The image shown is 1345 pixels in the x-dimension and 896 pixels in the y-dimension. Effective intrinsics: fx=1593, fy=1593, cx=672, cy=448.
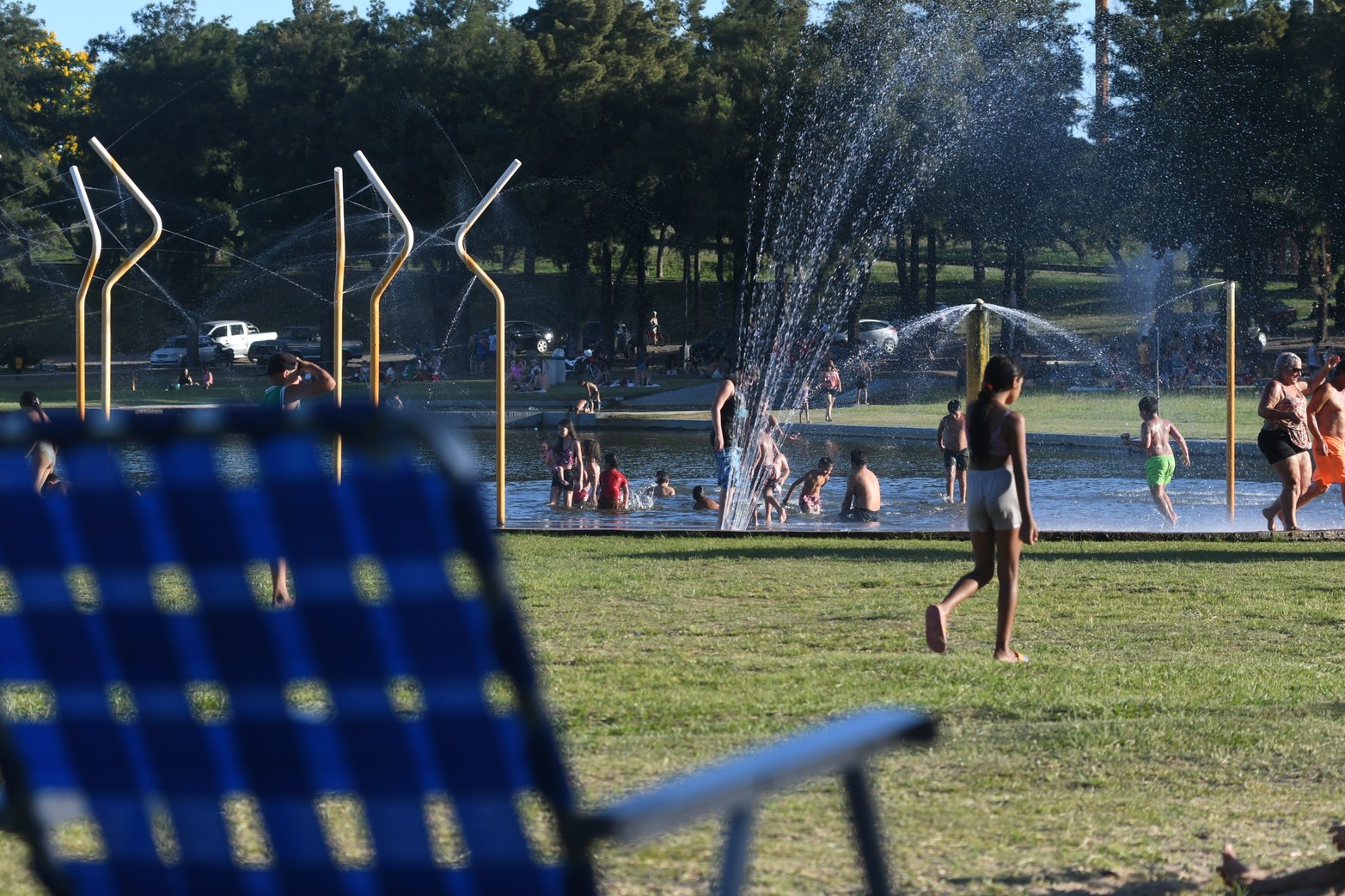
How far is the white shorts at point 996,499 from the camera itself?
7309 millimetres

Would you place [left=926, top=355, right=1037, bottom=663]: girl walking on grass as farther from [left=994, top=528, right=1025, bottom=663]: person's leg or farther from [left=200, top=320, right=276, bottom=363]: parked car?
[left=200, top=320, right=276, bottom=363]: parked car

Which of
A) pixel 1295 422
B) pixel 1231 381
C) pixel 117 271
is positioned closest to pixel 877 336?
pixel 1231 381

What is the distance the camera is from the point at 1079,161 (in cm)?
4534

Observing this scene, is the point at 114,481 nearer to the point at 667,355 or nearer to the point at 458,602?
the point at 458,602

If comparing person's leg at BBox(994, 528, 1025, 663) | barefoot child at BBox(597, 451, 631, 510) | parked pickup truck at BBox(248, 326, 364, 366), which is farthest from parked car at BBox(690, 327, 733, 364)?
person's leg at BBox(994, 528, 1025, 663)

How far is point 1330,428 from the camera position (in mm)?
13891

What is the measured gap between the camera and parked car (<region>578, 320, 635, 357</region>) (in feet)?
178

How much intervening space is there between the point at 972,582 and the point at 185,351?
49993mm

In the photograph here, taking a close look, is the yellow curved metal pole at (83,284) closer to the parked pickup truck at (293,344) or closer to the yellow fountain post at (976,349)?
the yellow fountain post at (976,349)

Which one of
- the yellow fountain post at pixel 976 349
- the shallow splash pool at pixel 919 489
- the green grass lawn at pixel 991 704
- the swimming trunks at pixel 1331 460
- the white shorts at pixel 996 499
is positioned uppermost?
the yellow fountain post at pixel 976 349

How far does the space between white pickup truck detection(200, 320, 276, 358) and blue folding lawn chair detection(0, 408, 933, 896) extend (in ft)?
182

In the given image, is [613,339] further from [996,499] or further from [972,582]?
[996,499]

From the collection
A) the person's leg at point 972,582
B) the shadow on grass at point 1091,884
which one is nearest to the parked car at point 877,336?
the person's leg at point 972,582

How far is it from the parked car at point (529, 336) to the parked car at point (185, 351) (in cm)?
911
